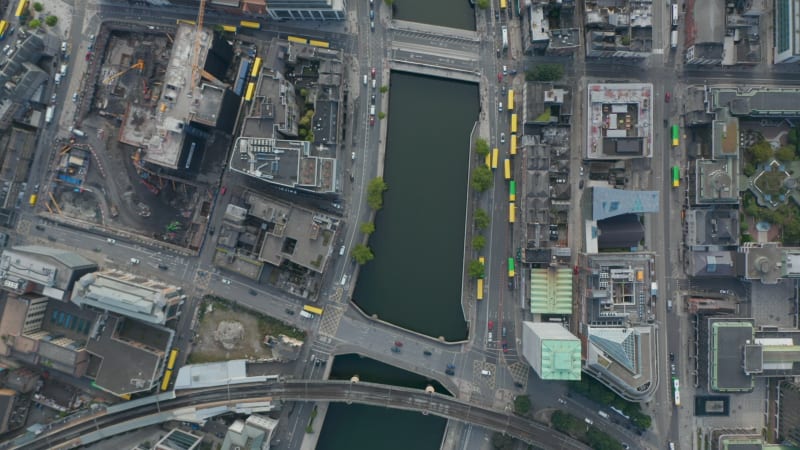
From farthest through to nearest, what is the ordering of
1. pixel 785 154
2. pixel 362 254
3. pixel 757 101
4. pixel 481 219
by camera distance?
1. pixel 785 154
2. pixel 757 101
3. pixel 481 219
4. pixel 362 254

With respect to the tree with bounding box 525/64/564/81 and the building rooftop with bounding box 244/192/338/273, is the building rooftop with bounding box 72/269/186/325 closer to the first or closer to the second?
the building rooftop with bounding box 244/192/338/273

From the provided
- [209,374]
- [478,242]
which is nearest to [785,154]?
[478,242]

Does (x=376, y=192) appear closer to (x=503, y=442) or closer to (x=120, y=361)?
(x=503, y=442)

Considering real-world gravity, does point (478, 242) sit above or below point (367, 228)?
above

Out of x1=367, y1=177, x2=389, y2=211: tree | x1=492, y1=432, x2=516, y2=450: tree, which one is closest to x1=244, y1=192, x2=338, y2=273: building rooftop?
x1=367, y1=177, x2=389, y2=211: tree

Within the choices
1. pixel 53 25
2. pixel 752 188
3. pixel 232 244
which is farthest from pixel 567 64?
pixel 53 25

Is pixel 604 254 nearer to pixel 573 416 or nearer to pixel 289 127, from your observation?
pixel 573 416
